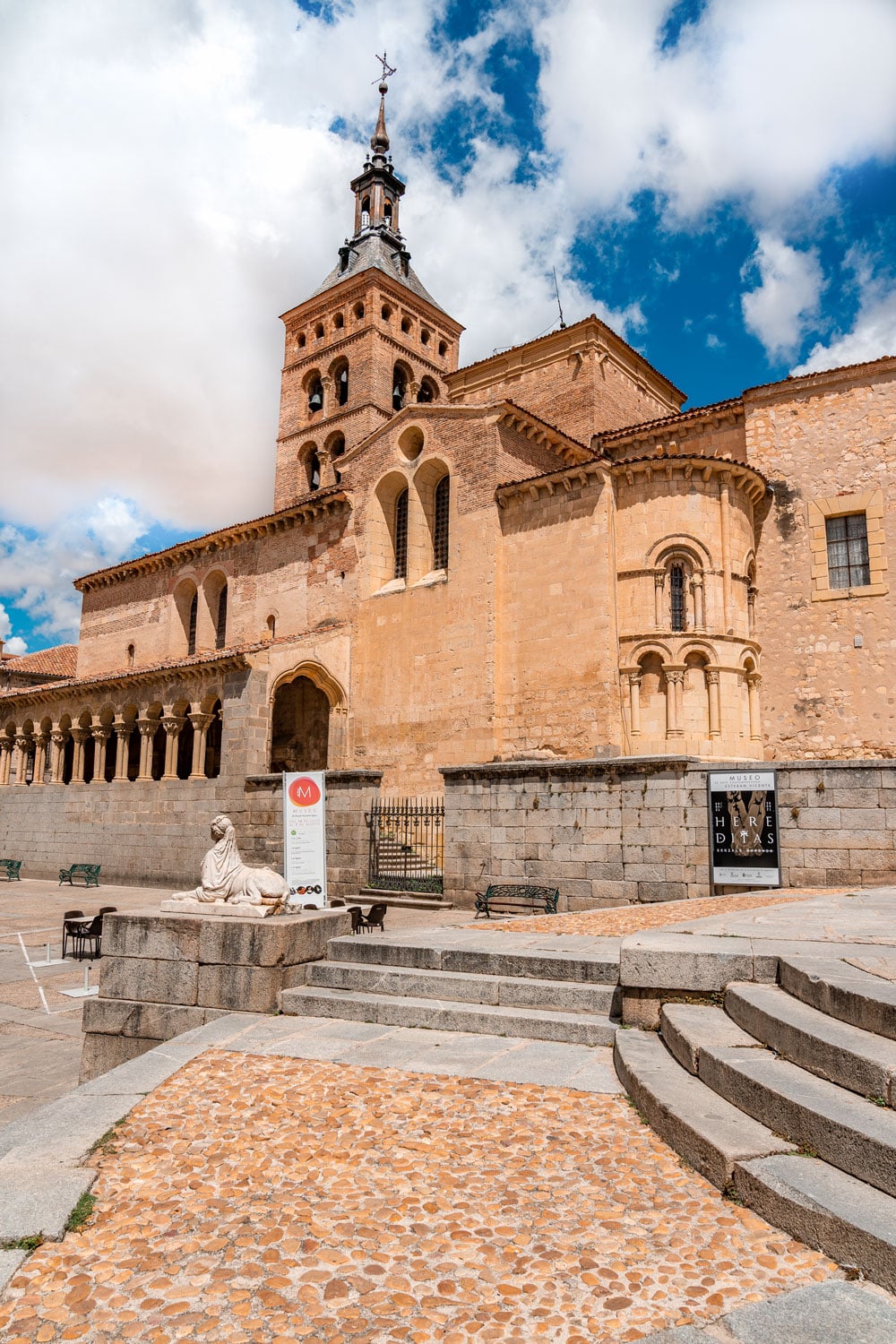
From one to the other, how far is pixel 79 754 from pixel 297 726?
7308mm

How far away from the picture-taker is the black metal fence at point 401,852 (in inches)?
684

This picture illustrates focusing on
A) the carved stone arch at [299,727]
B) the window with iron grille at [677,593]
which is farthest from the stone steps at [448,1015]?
the carved stone arch at [299,727]

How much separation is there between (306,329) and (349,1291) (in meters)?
43.9

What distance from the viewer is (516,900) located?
1446cm

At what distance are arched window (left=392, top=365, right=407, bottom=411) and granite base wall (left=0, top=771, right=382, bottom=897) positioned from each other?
22194 mm

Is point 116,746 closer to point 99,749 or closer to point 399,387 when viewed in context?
point 99,749

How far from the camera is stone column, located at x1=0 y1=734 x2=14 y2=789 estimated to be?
104 ft

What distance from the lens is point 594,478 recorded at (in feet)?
69.4

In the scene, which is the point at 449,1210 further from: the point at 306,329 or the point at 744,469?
the point at 306,329

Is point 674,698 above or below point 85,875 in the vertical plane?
above

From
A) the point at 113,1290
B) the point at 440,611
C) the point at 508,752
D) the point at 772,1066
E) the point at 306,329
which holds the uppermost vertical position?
the point at 306,329

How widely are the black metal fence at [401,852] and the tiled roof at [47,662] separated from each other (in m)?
31.1

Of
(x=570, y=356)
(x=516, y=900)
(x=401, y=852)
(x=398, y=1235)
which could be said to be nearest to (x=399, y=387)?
(x=570, y=356)

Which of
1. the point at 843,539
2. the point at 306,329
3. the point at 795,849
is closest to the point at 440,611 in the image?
the point at 843,539
